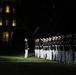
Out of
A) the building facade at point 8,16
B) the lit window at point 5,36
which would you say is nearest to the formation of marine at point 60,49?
the lit window at point 5,36

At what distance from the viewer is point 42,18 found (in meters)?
66.6

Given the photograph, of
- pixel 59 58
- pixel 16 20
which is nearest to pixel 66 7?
pixel 59 58

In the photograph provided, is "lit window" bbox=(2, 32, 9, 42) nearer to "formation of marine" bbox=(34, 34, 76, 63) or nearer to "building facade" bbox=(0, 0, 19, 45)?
"building facade" bbox=(0, 0, 19, 45)

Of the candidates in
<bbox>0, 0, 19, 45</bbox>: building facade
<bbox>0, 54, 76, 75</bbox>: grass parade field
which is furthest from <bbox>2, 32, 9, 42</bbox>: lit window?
<bbox>0, 54, 76, 75</bbox>: grass parade field

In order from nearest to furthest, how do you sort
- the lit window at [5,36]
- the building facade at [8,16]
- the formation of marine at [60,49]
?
1. the formation of marine at [60,49]
2. the lit window at [5,36]
3. the building facade at [8,16]

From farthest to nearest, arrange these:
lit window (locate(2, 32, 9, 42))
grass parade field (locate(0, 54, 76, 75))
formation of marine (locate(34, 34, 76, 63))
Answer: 1. lit window (locate(2, 32, 9, 42))
2. formation of marine (locate(34, 34, 76, 63))
3. grass parade field (locate(0, 54, 76, 75))

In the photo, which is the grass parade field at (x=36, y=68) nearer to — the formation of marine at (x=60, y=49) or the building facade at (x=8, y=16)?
the formation of marine at (x=60, y=49)

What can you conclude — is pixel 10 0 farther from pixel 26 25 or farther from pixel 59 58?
pixel 59 58

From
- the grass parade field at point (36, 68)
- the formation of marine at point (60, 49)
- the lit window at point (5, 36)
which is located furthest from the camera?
the lit window at point (5, 36)

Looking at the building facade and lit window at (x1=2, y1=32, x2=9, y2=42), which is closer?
lit window at (x1=2, y1=32, x2=9, y2=42)

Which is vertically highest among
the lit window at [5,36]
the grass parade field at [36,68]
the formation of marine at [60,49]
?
the lit window at [5,36]

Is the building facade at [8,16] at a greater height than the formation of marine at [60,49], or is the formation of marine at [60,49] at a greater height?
the building facade at [8,16]

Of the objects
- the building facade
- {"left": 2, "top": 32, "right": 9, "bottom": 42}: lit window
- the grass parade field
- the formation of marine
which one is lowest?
the grass parade field

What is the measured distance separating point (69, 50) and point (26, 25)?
4762 cm
